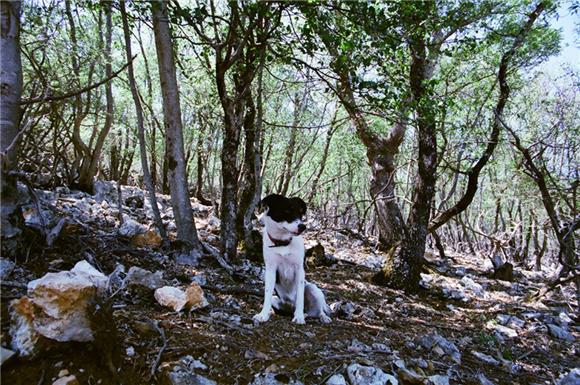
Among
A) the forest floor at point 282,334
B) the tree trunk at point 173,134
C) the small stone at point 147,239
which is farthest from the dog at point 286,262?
the small stone at point 147,239

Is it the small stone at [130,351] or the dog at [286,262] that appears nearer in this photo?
the small stone at [130,351]

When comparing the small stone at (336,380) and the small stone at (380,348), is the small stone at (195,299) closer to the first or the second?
the small stone at (336,380)

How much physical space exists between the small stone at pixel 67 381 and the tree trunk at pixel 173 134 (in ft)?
14.6

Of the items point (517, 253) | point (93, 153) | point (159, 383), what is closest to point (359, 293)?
point (159, 383)

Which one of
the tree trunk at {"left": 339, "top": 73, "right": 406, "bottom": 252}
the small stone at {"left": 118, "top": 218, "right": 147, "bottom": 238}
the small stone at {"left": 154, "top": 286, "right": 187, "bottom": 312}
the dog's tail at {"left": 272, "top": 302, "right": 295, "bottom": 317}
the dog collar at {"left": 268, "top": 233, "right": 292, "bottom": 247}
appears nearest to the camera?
the small stone at {"left": 154, "top": 286, "right": 187, "bottom": 312}

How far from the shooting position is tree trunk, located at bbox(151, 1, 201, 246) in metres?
6.63

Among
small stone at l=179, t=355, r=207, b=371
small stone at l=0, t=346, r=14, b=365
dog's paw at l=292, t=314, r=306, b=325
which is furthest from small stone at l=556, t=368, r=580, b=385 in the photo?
small stone at l=0, t=346, r=14, b=365

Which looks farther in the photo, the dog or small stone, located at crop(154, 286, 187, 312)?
the dog

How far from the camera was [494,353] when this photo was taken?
4.67m

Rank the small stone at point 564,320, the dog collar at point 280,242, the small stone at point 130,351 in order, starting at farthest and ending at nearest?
the small stone at point 564,320
the dog collar at point 280,242
the small stone at point 130,351

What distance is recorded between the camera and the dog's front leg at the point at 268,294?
438cm

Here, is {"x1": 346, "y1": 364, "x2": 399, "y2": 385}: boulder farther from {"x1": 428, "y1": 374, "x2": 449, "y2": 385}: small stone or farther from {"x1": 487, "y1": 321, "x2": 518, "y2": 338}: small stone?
{"x1": 487, "y1": 321, "x2": 518, "y2": 338}: small stone

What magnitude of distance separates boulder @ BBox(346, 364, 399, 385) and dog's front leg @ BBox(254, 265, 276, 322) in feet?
4.63

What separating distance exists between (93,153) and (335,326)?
9.84 m
